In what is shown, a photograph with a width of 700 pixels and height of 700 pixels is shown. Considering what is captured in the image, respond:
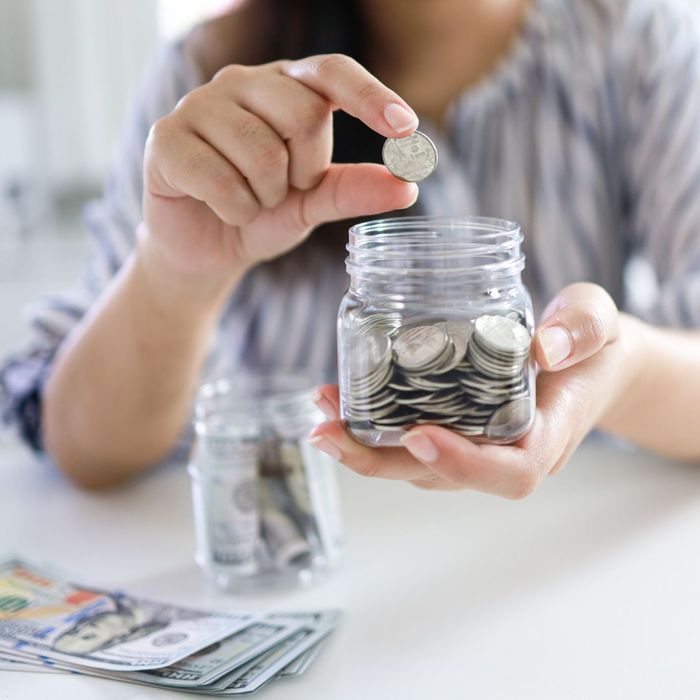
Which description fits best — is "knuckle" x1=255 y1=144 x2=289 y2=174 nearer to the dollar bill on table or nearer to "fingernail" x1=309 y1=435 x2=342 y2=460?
"fingernail" x1=309 y1=435 x2=342 y2=460

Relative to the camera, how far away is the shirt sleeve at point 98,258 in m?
1.28

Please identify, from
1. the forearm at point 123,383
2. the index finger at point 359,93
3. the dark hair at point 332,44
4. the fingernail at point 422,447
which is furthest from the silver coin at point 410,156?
the dark hair at point 332,44

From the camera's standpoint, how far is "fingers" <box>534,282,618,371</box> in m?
0.72

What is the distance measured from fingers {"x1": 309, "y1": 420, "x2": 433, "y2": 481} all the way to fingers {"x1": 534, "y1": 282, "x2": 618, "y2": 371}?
0.13 m

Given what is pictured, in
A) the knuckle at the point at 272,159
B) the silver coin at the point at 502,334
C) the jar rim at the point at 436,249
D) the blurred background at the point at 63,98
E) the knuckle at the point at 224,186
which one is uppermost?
the knuckle at the point at 272,159

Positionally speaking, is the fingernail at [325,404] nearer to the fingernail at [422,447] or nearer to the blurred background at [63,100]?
the fingernail at [422,447]

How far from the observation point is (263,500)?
0.92 m

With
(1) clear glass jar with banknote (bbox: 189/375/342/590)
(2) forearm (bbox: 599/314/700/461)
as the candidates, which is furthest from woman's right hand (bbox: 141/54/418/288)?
(2) forearm (bbox: 599/314/700/461)

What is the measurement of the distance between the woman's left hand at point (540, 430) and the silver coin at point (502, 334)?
2cm

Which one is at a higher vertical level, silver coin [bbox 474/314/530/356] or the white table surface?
silver coin [bbox 474/314/530/356]

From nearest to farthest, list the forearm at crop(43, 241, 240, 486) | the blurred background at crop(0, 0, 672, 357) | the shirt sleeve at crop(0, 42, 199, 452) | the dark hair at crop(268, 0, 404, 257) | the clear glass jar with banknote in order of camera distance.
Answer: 1. the clear glass jar with banknote
2. the forearm at crop(43, 241, 240, 486)
3. the shirt sleeve at crop(0, 42, 199, 452)
4. the dark hair at crop(268, 0, 404, 257)
5. the blurred background at crop(0, 0, 672, 357)

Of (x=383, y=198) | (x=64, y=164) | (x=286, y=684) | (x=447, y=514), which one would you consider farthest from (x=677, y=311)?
(x=64, y=164)

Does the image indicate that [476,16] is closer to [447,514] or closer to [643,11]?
[643,11]

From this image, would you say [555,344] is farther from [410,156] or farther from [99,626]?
[99,626]
